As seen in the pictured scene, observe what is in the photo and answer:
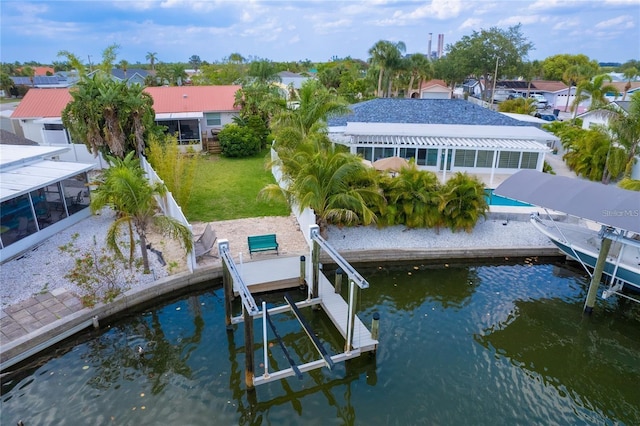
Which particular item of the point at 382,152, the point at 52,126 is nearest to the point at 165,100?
the point at 52,126

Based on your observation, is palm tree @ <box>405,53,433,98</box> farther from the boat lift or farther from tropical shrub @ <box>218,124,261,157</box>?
the boat lift

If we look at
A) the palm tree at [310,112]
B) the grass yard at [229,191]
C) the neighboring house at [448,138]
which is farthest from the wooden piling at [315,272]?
the neighboring house at [448,138]

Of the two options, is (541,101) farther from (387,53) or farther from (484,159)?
(484,159)

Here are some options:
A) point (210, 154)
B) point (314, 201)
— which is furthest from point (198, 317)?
point (210, 154)

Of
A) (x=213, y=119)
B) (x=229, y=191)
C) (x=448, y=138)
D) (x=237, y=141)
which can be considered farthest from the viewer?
(x=213, y=119)

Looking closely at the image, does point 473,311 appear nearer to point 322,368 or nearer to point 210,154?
point 322,368

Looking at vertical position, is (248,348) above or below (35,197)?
below

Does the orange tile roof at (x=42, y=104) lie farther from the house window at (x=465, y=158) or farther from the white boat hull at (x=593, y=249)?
the white boat hull at (x=593, y=249)
